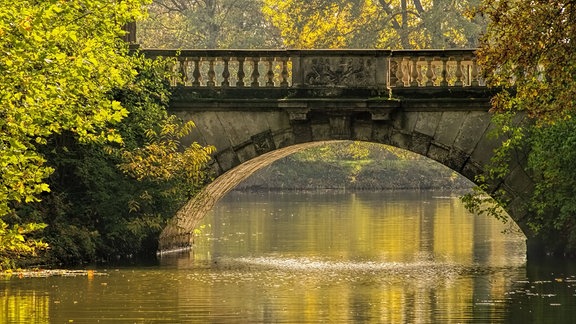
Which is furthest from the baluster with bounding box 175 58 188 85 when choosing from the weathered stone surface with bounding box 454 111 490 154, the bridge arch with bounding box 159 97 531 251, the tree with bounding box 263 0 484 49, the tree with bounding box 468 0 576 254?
the tree with bounding box 263 0 484 49

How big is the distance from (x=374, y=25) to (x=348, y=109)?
98.2 ft

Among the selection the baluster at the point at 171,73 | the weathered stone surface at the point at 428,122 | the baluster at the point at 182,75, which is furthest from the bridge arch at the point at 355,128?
the baluster at the point at 171,73

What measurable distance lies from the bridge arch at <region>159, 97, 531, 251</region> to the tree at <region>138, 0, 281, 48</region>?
36.5m

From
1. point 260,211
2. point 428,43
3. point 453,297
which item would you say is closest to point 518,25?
point 453,297

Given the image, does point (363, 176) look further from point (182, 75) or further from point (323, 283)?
point (323, 283)

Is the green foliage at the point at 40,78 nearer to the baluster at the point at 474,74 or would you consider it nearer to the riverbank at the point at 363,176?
the baluster at the point at 474,74

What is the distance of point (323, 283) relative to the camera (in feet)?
80.3

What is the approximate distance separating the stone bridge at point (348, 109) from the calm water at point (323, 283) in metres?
2.05

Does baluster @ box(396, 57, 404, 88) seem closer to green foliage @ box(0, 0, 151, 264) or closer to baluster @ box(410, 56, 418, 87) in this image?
baluster @ box(410, 56, 418, 87)

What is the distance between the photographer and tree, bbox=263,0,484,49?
188 ft

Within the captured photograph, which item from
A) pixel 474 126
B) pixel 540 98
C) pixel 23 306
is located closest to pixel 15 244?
pixel 23 306

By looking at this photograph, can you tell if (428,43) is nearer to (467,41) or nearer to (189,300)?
(467,41)

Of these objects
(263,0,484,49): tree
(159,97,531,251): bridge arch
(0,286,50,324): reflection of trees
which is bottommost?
(0,286,50,324): reflection of trees

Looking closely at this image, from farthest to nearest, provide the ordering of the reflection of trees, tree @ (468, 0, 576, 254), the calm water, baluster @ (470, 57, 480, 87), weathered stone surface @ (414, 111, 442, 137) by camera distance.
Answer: weathered stone surface @ (414, 111, 442, 137) < baluster @ (470, 57, 480, 87) < tree @ (468, 0, 576, 254) < the calm water < the reflection of trees
